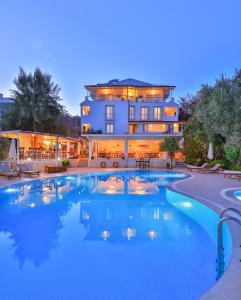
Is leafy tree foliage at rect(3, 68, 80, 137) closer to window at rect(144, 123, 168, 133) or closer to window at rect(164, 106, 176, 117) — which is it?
window at rect(144, 123, 168, 133)

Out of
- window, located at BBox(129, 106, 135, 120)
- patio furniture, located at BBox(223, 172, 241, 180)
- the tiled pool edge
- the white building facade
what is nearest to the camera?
the tiled pool edge

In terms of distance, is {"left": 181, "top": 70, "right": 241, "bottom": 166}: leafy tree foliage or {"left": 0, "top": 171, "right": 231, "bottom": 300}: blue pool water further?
{"left": 181, "top": 70, "right": 241, "bottom": 166}: leafy tree foliage

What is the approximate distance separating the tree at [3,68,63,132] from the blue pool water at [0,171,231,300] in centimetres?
2735

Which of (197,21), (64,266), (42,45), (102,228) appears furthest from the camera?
(197,21)

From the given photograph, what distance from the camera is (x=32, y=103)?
37.8 meters

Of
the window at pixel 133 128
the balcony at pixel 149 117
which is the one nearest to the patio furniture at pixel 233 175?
the balcony at pixel 149 117

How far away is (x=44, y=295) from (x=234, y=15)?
5640cm

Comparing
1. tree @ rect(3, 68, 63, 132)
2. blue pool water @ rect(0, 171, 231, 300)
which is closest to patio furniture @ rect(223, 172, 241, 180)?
blue pool water @ rect(0, 171, 231, 300)

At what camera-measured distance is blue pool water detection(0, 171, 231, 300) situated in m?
4.88

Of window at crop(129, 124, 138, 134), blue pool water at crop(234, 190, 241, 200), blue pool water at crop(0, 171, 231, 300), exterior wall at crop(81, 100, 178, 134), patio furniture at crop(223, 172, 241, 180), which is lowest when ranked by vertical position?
blue pool water at crop(0, 171, 231, 300)

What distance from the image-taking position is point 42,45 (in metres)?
42.9

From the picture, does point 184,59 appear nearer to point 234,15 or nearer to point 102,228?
point 234,15

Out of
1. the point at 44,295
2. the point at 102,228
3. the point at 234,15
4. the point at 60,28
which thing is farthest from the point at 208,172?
the point at 234,15

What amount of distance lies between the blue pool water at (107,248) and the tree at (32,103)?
2735 centimetres
